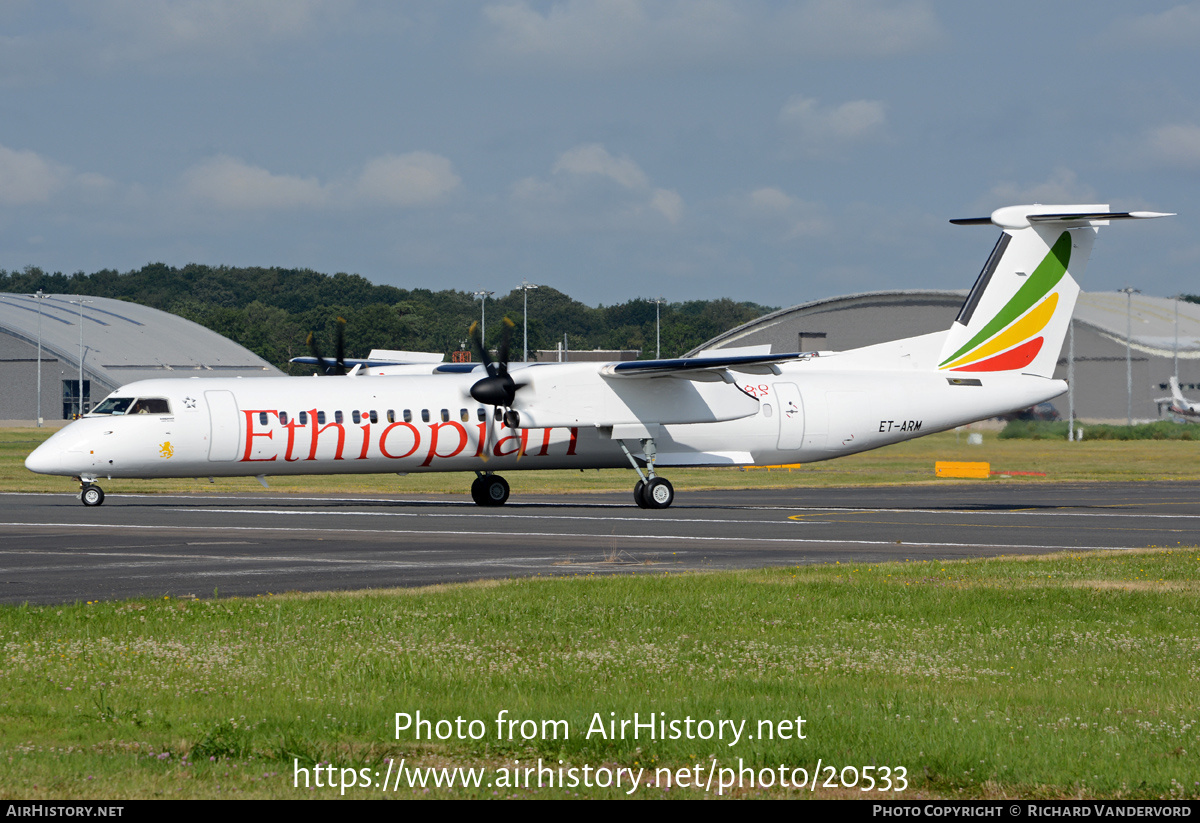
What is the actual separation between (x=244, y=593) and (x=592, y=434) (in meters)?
18.7

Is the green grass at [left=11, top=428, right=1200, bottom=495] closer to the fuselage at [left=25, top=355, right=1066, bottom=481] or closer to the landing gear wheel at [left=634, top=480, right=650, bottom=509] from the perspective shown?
the fuselage at [left=25, top=355, right=1066, bottom=481]

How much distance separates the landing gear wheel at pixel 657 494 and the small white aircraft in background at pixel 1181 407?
70.2 meters

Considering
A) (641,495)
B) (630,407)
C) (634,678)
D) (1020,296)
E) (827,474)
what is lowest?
(827,474)

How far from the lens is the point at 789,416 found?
35.3 m

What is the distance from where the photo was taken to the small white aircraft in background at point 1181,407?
92875 mm

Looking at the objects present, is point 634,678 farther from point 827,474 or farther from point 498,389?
point 827,474

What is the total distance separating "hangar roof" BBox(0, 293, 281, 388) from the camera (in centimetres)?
11881

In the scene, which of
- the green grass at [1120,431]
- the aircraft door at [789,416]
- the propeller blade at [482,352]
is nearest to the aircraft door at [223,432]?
the propeller blade at [482,352]

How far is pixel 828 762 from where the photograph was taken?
26.5ft

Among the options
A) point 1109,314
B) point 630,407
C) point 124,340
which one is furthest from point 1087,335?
point 124,340

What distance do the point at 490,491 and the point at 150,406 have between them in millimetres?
8740

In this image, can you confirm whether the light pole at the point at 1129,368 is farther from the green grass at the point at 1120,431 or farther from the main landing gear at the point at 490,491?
the main landing gear at the point at 490,491
